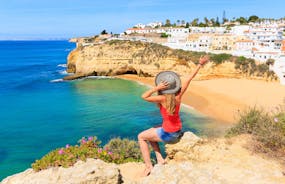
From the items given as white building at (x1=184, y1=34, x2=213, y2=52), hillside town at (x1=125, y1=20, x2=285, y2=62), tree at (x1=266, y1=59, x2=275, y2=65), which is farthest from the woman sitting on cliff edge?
white building at (x1=184, y1=34, x2=213, y2=52)

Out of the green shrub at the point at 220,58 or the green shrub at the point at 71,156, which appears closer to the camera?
the green shrub at the point at 71,156

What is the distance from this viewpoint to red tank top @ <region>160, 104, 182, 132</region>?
217 inches

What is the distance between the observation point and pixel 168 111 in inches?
214

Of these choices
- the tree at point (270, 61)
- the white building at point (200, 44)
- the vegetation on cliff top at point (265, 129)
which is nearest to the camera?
the vegetation on cliff top at point (265, 129)

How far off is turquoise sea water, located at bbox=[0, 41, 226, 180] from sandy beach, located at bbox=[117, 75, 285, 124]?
6.87 feet

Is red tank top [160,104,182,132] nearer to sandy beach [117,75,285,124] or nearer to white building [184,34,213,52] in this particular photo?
sandy beach [117,75,285,124]

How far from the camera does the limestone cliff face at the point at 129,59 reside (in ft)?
140

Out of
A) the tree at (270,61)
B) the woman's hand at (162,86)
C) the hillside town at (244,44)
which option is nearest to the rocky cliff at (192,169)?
the woman's hand at (162,86)

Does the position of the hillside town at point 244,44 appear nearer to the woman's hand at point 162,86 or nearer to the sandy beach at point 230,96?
the sandy beach at point 230,96

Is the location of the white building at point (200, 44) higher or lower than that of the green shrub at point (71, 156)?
higher

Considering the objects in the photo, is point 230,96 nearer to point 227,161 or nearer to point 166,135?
point 227,161

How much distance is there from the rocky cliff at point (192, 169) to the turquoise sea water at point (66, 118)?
9445 millimetres

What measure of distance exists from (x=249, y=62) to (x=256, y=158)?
1325 inches

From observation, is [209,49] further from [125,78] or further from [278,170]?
[278,170]
